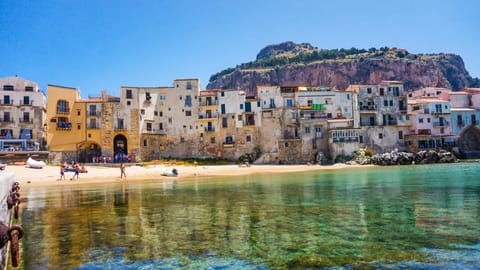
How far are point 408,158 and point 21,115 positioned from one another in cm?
6476

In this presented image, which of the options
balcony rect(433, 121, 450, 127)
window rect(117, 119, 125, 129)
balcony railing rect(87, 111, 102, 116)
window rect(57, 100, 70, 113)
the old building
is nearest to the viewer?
window rect(57, 100, 70, 113)

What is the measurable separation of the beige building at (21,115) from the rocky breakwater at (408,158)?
53951 millimetres

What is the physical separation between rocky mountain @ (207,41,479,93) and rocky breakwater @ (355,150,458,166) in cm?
6249

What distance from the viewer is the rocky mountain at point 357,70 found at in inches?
4818

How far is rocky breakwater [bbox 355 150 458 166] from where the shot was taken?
5938 centimetres

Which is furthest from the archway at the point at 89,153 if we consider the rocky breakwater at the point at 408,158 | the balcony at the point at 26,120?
the rocky breakwater at the point at 408,158

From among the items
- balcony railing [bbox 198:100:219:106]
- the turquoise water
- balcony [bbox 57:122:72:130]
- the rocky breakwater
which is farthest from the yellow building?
the rocky breakwater

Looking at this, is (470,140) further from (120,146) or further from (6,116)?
(6,116)

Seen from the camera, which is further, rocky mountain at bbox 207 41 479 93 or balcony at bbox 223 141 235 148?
rocky mountain at bbox 207 41 479 93

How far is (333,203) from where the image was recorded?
18406 millimetres

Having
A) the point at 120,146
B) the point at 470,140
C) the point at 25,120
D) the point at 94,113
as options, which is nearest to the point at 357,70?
the point at 470,140

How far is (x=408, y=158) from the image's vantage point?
197ft

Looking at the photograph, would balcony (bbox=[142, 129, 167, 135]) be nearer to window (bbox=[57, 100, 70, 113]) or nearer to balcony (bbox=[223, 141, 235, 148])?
balcony (bbox=[223, 141, 235, 148])

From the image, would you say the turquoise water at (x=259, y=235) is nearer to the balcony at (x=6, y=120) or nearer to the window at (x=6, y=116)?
the balcony at (x=6, y=120)
